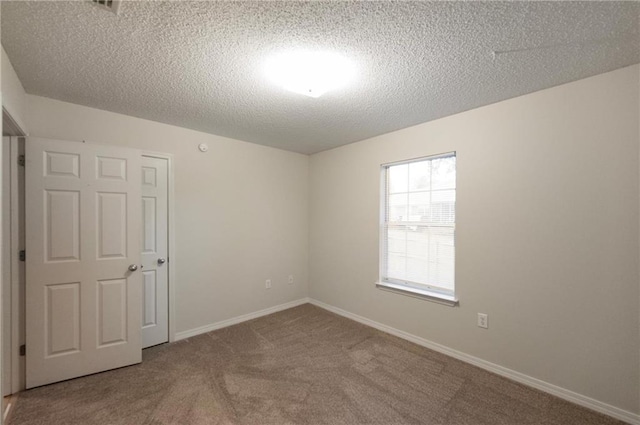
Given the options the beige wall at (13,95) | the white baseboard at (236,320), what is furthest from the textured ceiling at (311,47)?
the white baseboard at (236,320)

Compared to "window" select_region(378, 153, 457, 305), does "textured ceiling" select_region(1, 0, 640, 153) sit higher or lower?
higher

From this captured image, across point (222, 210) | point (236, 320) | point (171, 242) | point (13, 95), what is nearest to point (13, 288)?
point (171, 242)

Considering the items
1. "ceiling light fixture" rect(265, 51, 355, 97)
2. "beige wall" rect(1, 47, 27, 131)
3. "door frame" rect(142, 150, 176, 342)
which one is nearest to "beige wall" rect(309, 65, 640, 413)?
"ceiling light fixture" rect(265, 51, 355, 97)

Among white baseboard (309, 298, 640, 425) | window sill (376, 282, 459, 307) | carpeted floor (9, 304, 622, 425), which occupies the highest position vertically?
window sill (376, 282, 459, 307)

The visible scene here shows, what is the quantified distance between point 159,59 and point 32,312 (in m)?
2.25

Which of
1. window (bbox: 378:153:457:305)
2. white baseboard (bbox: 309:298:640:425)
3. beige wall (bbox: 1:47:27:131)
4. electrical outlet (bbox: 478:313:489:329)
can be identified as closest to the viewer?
beige wall (bbox: 1:47:27:131)

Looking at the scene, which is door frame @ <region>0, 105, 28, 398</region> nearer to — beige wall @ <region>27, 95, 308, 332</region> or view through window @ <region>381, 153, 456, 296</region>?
beige wall @ <region>27, 95, 308, 332</region>

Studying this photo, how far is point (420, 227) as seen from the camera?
3016 millimetres

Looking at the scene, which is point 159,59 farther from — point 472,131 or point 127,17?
point 472,131

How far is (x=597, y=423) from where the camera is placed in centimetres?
181

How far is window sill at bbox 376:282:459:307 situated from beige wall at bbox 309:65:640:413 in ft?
0.20

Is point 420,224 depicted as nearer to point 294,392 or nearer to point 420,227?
point 420,227

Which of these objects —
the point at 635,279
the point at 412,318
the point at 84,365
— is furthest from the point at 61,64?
the point at 635,279

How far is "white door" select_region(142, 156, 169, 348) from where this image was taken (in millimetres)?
2844
